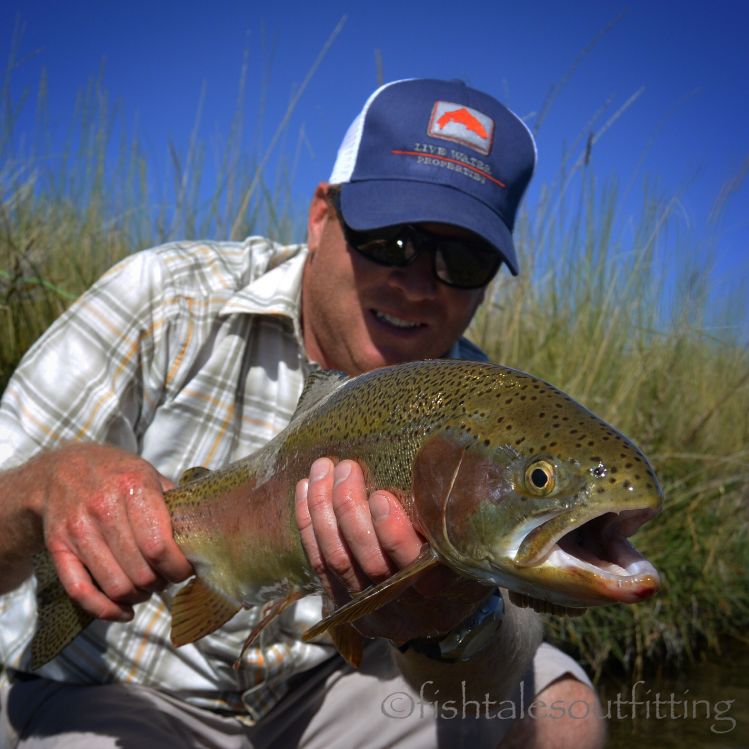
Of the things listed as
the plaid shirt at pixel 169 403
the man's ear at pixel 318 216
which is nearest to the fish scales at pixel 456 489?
the plaid shirt at pixel 169 403

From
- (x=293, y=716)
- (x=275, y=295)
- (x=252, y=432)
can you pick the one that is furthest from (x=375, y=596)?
(x=275, y=295)

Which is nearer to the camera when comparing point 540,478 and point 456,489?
point 540,478

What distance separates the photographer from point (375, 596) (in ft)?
5.42

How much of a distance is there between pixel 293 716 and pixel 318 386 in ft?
4.79

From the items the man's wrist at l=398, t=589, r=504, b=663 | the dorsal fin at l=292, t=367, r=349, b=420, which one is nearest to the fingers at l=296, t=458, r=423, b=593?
the dorsal fin at l=292, t=367, r=349, b=420

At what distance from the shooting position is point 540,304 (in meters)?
5.51

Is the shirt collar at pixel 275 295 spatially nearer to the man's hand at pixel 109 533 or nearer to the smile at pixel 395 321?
the smile at pixel 395 321

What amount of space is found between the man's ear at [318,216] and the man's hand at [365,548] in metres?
1.72

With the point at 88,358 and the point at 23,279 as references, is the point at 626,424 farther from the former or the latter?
the point at 23,279

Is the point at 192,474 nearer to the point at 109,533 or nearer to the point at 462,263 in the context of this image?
the point at 109,533

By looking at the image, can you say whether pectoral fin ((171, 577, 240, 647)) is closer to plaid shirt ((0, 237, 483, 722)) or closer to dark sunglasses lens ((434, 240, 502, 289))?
plaid shirt ((0, 237, 483, 722))

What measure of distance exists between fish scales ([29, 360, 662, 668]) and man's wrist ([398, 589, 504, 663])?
21.4 inches

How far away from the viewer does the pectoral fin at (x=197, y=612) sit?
7.47 ft

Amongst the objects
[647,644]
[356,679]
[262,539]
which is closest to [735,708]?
[647,644]
